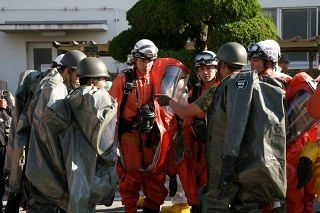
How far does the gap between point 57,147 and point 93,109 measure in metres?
0.46

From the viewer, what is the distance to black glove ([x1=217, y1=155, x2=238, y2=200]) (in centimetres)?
441

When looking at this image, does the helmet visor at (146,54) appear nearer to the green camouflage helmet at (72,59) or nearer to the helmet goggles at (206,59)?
the helmet goggles at (206,59)


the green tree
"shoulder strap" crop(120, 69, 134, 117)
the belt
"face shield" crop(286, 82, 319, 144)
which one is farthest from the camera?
the green tree

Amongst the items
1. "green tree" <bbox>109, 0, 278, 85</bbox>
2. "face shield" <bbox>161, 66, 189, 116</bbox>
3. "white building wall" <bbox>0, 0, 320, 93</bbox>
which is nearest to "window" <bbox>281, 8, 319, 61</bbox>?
"white building wall" <bbox>0, 0, 320, 93</bbox>

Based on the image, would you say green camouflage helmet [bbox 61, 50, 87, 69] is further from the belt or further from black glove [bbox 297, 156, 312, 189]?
black glove [bbox 297, 156, 312, 189]

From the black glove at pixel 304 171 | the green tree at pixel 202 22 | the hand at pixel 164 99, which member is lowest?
the black glove at pixel 304 171

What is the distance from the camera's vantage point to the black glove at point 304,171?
493cm

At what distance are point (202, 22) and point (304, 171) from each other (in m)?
3.98

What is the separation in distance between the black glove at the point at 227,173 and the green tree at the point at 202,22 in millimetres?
3752

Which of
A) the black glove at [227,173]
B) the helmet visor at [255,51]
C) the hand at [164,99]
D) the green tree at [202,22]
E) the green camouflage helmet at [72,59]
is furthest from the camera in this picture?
the green tree at [202,22]

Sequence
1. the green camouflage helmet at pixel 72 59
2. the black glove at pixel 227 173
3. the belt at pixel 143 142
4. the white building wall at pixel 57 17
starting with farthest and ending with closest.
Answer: the white building wall at pixel 57 17 → the belt at pixel 143 142 → the green camouflage helmet at pixel 72 59 → the black glove at pixel 227 173

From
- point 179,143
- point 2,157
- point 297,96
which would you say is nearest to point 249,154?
point 297,96

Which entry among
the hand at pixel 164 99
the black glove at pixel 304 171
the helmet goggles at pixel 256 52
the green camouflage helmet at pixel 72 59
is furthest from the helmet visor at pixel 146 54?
the black glove at pixel 304 171

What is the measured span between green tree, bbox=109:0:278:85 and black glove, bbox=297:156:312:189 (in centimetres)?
327
